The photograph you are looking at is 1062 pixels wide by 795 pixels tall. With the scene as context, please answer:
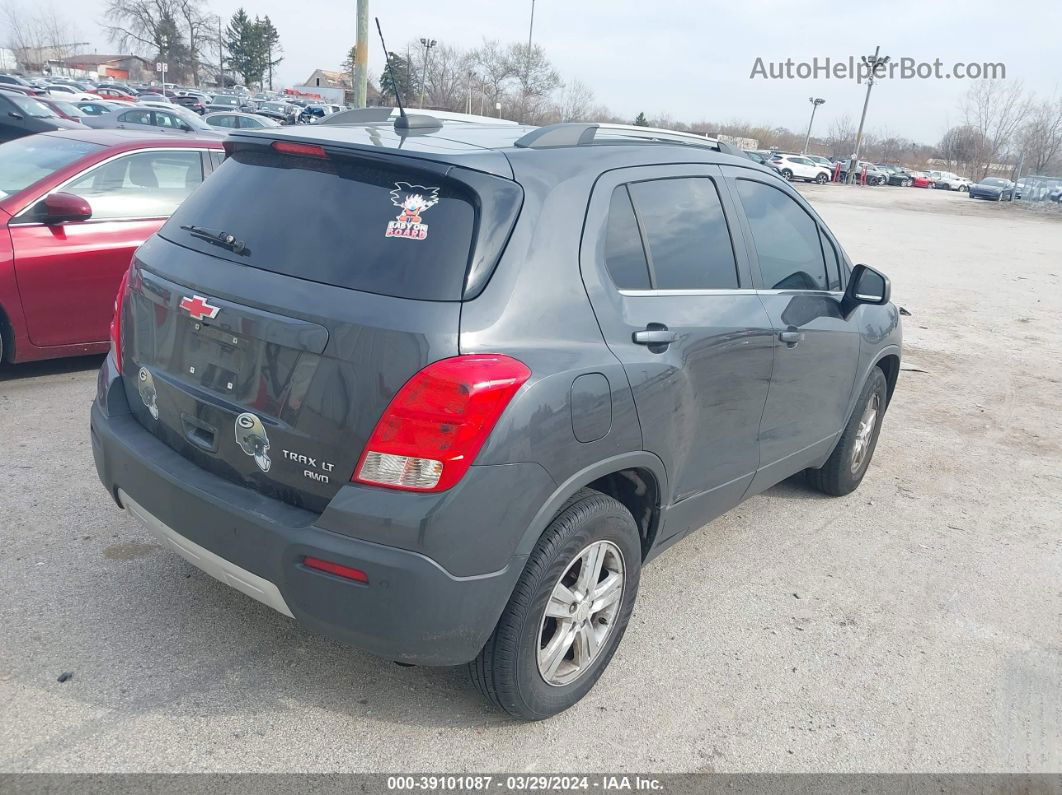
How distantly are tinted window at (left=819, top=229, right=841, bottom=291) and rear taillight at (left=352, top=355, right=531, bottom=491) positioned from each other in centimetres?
264

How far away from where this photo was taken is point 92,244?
570 cm

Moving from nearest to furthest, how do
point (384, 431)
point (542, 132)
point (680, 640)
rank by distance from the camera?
point (384, 431) < point (542, 132) < point (680, 640)

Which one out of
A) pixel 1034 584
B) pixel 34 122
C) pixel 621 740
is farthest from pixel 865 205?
pixel 621 740

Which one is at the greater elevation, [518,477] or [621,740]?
[518,477]

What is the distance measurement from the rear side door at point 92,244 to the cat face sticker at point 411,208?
3893mm

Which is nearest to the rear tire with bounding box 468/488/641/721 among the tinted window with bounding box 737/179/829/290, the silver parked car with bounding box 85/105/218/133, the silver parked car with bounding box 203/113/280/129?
the tinted window with bounding box 737/179/829/290

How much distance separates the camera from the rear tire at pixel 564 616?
2.63 meters

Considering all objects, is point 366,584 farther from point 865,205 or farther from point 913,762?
point 865,205

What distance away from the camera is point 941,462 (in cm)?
592

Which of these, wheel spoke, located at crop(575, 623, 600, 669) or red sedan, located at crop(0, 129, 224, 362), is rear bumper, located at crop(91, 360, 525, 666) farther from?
red sedan, located at crop(0, 129, 224, 362)

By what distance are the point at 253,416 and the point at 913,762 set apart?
2448 millimetres

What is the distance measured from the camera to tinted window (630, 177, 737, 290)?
3111 millimetres

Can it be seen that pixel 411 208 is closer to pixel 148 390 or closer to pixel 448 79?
pixel 148 390

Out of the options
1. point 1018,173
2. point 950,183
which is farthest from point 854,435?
point 950,183
